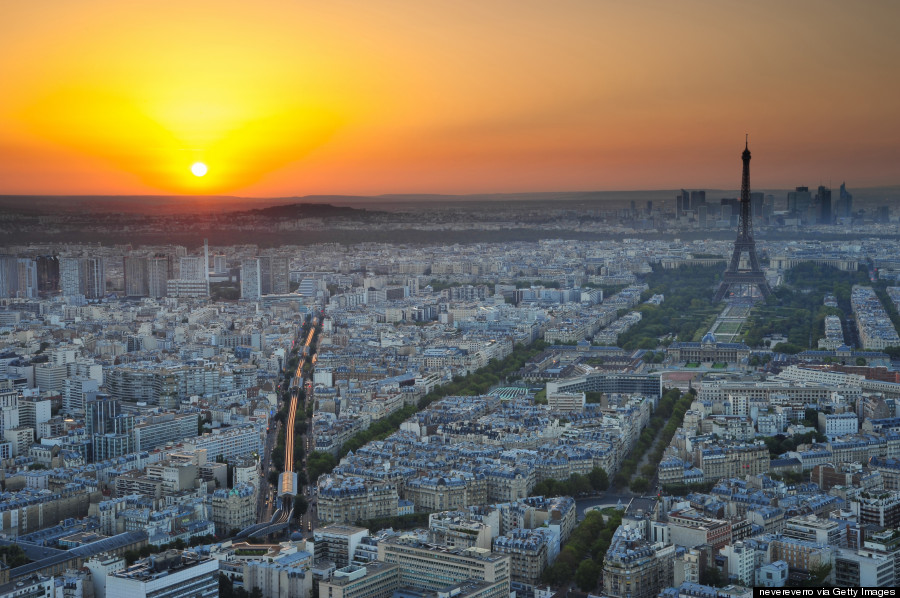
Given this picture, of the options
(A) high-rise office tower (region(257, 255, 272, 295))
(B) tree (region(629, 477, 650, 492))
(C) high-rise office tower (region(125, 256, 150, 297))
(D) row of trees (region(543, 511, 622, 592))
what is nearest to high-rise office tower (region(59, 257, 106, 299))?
(C) high-rise office tower (region(125, 256, 150, 297))

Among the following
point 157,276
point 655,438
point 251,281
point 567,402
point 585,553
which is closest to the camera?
point 585,553

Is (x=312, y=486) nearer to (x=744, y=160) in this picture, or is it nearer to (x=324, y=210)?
(x=744, y=160)

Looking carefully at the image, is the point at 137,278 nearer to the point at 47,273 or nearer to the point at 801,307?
the point at 47,273

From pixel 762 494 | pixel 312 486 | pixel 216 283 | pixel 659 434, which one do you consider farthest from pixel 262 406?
pixel 216 283

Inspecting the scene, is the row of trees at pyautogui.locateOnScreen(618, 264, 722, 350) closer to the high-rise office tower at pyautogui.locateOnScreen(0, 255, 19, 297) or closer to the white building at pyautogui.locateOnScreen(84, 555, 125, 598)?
the white building at pyautogui.locateOnScreen(84, 555, 125, 598)

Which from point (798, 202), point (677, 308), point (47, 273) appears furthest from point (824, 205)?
point (47, 273)

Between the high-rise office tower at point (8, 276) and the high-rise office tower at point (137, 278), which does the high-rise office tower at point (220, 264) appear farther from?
the high-rise office tower at point (8, 276)
